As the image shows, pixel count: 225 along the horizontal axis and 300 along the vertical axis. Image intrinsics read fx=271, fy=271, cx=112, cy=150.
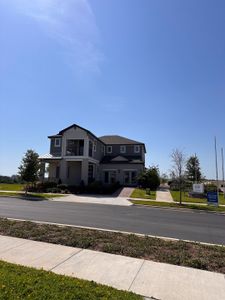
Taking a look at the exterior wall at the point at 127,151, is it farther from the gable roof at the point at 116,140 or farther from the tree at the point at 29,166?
the tree at the point at 29,166

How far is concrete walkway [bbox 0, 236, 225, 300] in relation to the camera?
5.16 m

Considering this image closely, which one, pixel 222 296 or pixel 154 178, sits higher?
pixel 154 178

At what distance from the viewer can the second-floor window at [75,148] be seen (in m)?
37.8

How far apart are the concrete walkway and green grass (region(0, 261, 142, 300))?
44 cm

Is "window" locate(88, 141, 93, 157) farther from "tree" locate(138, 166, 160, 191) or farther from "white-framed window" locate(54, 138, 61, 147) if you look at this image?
"tree" locate(138, 166, 160, 191)

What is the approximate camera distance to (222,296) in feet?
16.4

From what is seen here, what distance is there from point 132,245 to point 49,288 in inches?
151

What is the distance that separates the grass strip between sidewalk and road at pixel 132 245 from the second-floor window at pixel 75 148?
2737 centimetres

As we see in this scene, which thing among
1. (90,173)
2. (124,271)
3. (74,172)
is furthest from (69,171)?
(124,271)

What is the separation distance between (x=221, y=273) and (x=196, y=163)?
199 ft

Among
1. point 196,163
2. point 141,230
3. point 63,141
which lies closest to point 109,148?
point 63,141

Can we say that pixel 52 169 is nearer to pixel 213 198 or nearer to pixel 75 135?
pixel 75 135

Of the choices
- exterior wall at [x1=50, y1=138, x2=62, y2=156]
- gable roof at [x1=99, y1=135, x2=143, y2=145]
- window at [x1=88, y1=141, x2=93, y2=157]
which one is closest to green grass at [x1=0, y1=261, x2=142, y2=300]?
window at [x1=88, y1=141, x2=93, y2=157]

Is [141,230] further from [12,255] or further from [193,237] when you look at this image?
[12,255]
